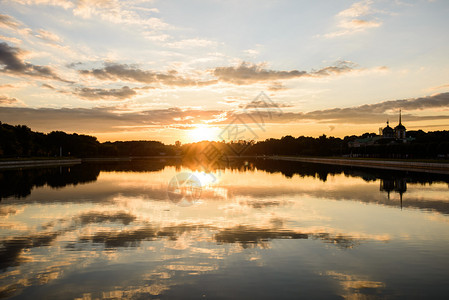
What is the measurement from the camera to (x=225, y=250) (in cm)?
1105

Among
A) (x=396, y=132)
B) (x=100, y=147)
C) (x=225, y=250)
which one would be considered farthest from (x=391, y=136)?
(x=225, y=250)

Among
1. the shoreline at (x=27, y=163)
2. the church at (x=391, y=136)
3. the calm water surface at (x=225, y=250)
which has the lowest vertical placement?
the calm water surface at (x=225, y=250)

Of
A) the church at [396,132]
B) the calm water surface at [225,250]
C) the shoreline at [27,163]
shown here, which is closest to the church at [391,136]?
the church at [396,132]

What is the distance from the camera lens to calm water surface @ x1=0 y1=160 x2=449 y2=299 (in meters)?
8.15

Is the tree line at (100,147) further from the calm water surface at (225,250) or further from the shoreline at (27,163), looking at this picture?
the calm water surface at (225,250)

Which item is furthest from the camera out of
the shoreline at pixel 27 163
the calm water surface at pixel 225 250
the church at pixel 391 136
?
the church at pixel 391 136

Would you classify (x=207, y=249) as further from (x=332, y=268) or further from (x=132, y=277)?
(x=332, y=268)

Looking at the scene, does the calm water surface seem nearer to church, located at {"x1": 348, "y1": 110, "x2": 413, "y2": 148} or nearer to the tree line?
the tree line

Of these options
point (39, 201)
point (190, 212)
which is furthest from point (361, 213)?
point (39, 201)

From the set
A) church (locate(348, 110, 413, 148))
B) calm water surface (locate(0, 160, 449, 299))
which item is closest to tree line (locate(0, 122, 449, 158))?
church (locate(348, 110, 413, 148))

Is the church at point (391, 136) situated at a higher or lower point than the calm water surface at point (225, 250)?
higher

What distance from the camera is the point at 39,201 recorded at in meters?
21.7

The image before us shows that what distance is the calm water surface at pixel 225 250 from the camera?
8.15m

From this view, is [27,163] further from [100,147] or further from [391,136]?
[391,136]
